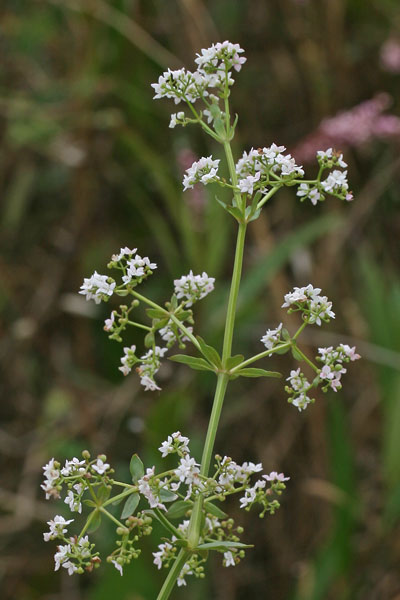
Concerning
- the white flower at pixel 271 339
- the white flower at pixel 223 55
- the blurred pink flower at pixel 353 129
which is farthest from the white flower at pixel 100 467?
the blurred pink flower at pixel 353 129

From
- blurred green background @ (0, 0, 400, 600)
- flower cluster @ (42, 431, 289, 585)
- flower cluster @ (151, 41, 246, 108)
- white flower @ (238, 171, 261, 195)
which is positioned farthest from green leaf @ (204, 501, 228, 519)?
blurred green background @ (0, 0, 400, 600)

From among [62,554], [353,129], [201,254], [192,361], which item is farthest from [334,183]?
[201,254]

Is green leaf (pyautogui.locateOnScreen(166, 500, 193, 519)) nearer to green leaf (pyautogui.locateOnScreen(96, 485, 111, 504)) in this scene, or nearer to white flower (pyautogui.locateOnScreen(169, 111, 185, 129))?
green leaf (pyautogui.locateOnScreen(96, 485, 111, 504))

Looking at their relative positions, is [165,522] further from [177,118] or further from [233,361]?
[177,118]

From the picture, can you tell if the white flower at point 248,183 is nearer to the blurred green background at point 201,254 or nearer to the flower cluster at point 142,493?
the flower cluster at point 142,493

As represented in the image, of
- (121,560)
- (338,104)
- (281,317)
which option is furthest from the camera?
(338,104)

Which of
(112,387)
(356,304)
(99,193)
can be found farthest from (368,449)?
(99,193)

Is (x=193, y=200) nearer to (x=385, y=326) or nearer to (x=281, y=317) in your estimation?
(x=281, y=317)
